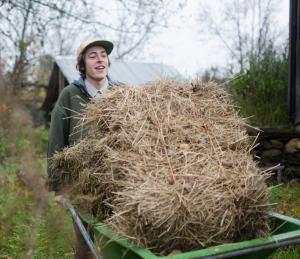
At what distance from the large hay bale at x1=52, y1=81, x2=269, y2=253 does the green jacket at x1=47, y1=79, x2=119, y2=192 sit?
0.28 metres

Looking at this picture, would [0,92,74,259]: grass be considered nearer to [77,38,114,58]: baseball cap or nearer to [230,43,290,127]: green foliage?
[77,38,114,58]: baseball cap

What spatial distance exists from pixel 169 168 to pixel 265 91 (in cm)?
647

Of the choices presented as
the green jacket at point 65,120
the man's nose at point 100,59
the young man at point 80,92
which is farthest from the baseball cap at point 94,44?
the green jacket at point 65,120

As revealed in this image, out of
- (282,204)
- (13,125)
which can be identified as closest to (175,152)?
(13,125)

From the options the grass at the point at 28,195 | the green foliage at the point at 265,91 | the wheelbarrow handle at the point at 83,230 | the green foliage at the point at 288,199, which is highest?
the green foliage at the point at 265,91

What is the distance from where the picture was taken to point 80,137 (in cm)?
349

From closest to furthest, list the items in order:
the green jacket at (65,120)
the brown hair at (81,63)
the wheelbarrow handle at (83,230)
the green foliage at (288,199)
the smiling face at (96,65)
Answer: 1. the wheelbarrow handle at (83,230)
2. the green jacket at (65,120)
3. the smiling face at (96,65)
4. the brown hair at (81,63)
5. the green foliage at (288,199)

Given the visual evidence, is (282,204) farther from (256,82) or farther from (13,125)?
(13,125)

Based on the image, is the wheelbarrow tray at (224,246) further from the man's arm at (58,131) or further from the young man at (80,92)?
the man's arm at (58,131)

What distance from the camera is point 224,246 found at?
2.27 m

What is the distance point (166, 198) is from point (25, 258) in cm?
75

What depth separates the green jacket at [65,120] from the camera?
3711mm

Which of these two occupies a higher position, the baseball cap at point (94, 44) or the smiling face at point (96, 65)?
the baseball cap at point (94, 44)

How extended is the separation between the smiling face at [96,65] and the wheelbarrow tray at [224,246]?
4.83 feet
